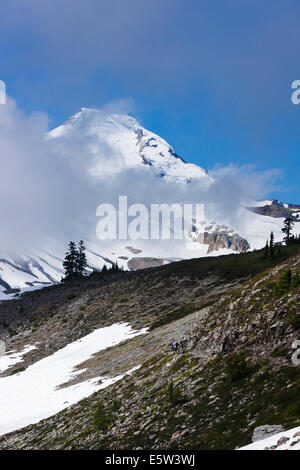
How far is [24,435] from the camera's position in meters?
30.2

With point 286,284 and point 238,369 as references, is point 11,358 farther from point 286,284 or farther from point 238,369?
point 238,369

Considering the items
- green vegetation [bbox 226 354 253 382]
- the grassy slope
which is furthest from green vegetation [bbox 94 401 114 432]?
green vegetation [bbox 226 354 253 382]

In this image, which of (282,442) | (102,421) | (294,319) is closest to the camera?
(282,442)

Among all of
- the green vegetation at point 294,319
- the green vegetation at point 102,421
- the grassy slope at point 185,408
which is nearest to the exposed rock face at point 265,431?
the grassy slope at point 185,408

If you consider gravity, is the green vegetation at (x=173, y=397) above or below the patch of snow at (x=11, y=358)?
above

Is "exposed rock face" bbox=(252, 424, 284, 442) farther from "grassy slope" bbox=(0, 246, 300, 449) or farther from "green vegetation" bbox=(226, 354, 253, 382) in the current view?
"green vegetation" bbox=(226, 354, 253, 382)

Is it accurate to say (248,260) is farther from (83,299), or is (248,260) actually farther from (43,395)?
(43,395)

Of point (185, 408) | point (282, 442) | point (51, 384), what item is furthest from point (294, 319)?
point (51, 384)

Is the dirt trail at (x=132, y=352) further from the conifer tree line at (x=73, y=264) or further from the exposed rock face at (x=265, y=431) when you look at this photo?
the conifer tree line at (x=73, y=264)

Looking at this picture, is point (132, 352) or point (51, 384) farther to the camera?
point (51, 384)

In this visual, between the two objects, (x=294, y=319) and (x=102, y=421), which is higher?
(x=294, y=319)

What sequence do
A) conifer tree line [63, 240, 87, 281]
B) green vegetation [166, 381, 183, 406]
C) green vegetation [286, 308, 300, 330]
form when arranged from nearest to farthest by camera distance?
green vegetation [286, 308, 300, 330] < green vegetation [166, 381, 183, 406] < conifer tree line [63, 240, 87, 281]

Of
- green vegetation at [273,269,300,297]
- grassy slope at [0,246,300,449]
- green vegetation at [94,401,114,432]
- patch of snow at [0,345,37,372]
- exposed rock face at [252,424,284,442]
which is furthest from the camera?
patch of snow at [0,345,37,372]
